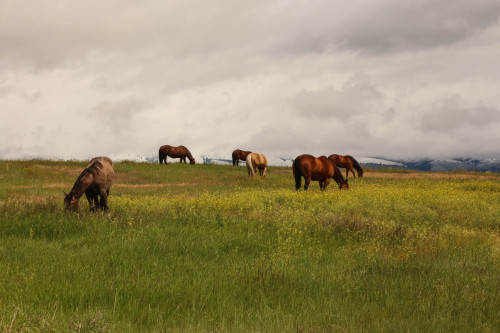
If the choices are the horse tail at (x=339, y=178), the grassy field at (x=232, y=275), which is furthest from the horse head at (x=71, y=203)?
the horse tail at (x=339, y=178)

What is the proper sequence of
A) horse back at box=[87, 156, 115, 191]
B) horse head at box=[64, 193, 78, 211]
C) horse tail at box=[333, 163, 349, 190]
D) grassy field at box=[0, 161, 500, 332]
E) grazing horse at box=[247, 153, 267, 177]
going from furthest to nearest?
grazing horse at box=[247, 153, 267, 177], horse tail at box=[333, 163, 349, 190], horse back at box=[87, 156, 115, 191], horse head at box=[64, 193, 78, 211], grassy field at box=[0, 161, 500, 332]

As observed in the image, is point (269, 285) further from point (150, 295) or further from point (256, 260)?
point (150, 295)

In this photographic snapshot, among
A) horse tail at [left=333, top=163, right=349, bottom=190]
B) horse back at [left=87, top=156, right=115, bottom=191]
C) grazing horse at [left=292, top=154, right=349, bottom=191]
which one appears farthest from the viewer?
horse tail at [left=333, top=163, right=349, bottom=190]

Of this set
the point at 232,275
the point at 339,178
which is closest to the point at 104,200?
the point at 232,275

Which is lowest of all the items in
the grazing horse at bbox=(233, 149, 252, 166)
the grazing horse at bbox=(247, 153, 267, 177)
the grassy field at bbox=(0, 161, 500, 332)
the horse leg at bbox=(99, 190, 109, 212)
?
the grassy field at bbox=(0, 161, 500, 332)

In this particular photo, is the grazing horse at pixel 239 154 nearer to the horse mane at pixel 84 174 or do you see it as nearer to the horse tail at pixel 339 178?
the horse tail at pixel 339 178

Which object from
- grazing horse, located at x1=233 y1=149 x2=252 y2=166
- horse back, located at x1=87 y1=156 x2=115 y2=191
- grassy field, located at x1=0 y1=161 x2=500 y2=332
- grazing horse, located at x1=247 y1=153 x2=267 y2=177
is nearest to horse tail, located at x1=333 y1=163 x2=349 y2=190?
grassy field, located at x1=0 y1=161 x2=500 y2=332

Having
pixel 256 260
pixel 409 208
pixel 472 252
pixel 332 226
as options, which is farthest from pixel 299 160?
pixel 256 260

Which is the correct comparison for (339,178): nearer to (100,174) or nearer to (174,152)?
(100,174)

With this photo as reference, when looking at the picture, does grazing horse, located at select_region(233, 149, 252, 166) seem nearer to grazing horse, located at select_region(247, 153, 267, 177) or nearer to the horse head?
grazing horse, located at select_region(247, 153, 267, 177)

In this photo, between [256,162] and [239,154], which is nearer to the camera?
[256,162]

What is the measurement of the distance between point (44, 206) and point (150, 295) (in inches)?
280

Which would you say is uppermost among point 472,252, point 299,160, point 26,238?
point 299,160

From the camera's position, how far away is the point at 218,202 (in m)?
14.4
